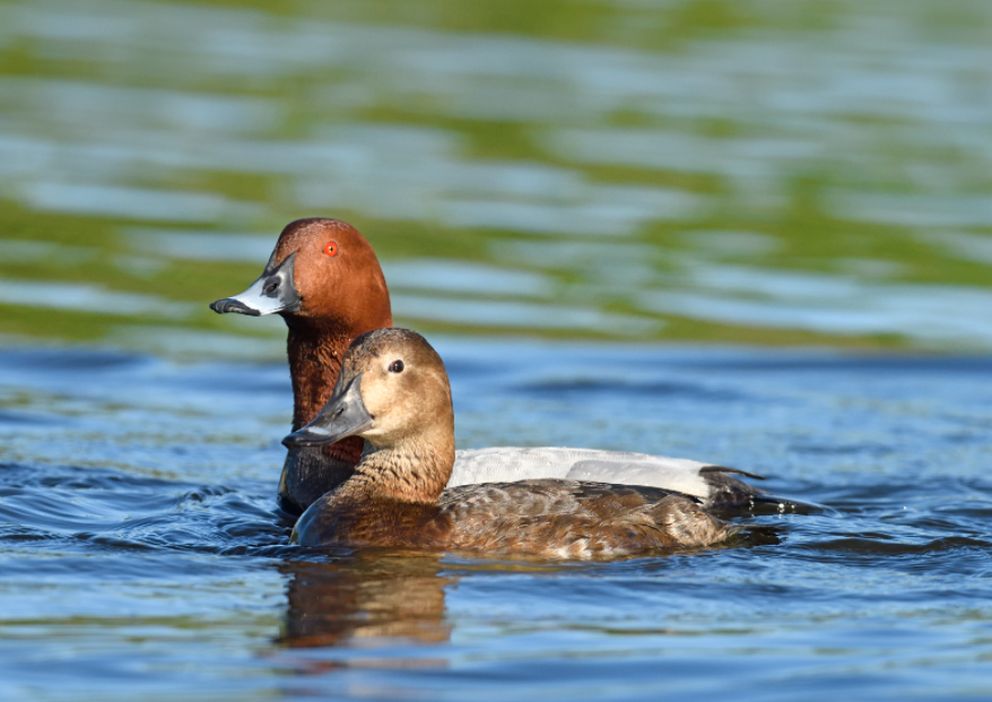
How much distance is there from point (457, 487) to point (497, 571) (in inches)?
38.6

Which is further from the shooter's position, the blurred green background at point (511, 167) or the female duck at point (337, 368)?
the blurred green background at point (511, 167)

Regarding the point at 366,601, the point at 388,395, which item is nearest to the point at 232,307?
the point at 388,395

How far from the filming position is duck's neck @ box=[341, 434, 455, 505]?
850 centimetres

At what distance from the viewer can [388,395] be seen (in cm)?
833

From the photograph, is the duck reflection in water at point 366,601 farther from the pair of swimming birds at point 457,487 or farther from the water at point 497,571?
the pair of swimming birds at point 457,487

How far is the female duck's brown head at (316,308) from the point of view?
9.44m

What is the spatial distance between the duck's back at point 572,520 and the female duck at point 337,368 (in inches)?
14.0

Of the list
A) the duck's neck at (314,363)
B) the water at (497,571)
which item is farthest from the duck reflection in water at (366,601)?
the duck's neck at (314,363)

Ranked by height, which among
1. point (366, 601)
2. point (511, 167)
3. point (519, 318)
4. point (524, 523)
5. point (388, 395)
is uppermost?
point (511, 167)

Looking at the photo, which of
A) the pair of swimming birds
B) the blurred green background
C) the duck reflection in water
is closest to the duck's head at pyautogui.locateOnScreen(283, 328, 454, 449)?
the pair of swimming birds

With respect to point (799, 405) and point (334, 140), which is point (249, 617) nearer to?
point (799, 405)

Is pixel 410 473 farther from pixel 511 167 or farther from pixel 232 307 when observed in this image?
pixel 511 167

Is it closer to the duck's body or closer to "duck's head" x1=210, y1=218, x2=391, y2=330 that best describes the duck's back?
the duck's body

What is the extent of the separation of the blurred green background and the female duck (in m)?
4.10
